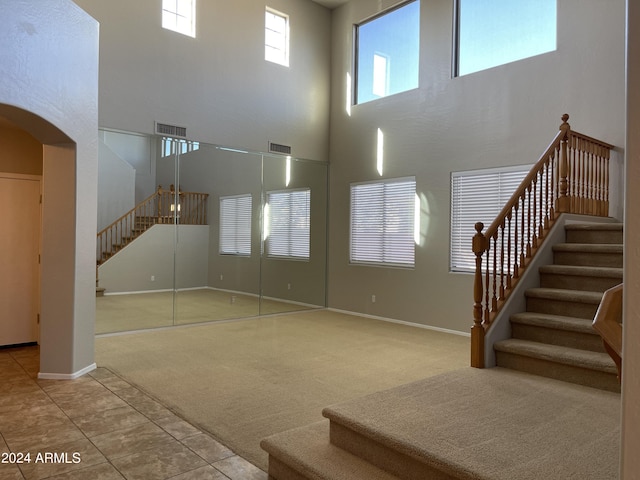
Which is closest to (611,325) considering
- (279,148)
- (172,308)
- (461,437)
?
(461,437)

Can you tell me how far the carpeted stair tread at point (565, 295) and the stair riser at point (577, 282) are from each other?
0.29 ft

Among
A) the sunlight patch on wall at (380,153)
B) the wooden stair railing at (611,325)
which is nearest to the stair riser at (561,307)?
the wooden stair railing at (611,325)

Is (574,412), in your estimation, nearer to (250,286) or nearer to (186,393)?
(186,393)

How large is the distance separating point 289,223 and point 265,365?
11.7ft

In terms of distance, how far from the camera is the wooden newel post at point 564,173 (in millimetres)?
4896

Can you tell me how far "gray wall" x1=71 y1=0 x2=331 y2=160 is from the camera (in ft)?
20.7

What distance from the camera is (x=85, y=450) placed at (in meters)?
2.95

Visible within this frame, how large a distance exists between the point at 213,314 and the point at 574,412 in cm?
554

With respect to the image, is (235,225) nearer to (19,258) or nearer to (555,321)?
(19,258)

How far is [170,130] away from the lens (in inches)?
266

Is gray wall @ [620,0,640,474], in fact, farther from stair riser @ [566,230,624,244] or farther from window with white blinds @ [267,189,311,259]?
window with white blinds @ [267,189,311,259]

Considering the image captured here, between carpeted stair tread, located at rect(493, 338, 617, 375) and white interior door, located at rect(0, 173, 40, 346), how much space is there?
5.16 m

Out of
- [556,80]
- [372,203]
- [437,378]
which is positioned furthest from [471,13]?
[437,378]

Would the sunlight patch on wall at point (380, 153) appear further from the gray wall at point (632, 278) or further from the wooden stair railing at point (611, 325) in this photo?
the gray wall at point (632, 278)
